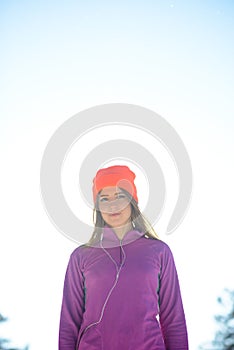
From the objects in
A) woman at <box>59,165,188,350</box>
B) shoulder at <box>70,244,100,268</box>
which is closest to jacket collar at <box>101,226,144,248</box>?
woman at <box>59,165,188,350</box>

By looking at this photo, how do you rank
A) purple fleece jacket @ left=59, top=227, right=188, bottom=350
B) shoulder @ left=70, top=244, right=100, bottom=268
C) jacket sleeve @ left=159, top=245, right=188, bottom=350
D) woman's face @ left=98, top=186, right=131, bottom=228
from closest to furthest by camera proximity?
purple fleece jacket @ left=59, top=227, right=188, bottom=350 → jacket sleeve @ left=159, top=245, right=188, bottom=350 → shoulder @ left=70, top=244, right=100, bottom=268 → woman's face @ left=98, top=186, right=131, bottom=228

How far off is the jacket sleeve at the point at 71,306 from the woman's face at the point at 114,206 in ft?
1.33

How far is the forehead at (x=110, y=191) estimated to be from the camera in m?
3.53

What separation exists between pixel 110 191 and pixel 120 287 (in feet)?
2.81

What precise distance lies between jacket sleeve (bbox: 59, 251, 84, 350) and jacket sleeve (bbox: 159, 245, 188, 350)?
62 cm

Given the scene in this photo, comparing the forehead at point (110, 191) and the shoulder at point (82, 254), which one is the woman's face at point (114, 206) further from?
the shoulder at point (82, 254)

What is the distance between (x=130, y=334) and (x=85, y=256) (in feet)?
2.37

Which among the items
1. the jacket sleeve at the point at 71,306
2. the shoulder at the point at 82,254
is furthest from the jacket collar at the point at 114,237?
the jacket sleeve at the point at 71,306

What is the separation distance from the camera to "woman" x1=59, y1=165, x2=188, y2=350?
9.46 ft

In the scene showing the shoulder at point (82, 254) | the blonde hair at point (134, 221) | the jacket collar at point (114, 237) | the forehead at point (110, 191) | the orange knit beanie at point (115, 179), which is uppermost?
the orange knit beanie at point (115, 179)

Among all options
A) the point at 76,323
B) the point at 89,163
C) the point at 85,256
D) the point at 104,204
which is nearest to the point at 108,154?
the point at 89,163

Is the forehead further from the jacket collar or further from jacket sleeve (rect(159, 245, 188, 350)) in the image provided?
jacket sleeve (rect(159, 245, 188, 350))

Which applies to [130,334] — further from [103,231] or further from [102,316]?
[103,231]

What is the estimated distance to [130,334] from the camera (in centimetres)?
285
